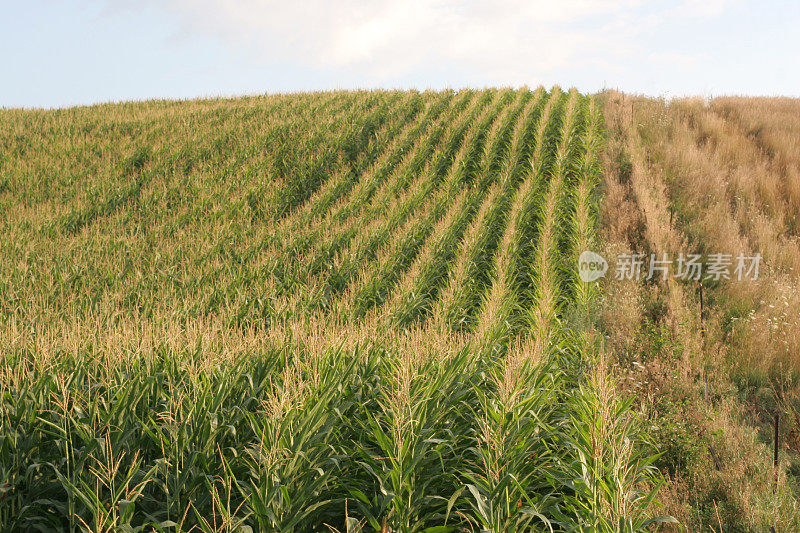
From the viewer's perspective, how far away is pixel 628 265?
10008mm

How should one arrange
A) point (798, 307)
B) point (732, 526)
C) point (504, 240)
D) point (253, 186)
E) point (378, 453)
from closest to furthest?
1. point (378, 453)
2. point (732, 526)
3. point (798, 307)
4. point (504, 240)
5. point (253, 186)

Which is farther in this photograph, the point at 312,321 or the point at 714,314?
the point at 714,314

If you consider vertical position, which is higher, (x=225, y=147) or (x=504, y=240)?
(x=225, y=147)

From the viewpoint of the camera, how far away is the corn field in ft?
10.6

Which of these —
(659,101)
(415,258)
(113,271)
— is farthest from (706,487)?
(659,101)

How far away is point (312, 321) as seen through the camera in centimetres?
720

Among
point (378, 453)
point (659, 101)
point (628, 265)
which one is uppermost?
point (659, 101)

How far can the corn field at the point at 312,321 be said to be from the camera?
127 inches

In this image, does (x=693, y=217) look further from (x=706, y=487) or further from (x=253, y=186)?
(x=253, y=186)

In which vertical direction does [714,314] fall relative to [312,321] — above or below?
below

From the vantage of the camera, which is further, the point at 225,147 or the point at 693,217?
the point at 225,147

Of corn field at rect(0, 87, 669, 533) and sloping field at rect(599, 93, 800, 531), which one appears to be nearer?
corn field at rect(0, 87, 669, 533)

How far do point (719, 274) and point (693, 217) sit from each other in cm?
296

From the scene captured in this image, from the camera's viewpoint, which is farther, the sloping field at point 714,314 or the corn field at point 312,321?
the sloping field at point 714,314
